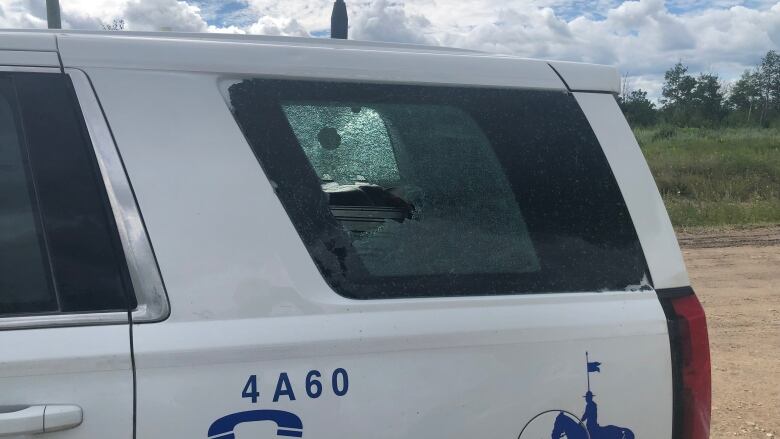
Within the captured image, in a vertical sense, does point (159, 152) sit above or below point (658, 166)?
below

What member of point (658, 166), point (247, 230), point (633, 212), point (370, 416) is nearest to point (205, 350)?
point (247, 230)

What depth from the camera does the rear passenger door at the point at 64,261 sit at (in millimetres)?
1416

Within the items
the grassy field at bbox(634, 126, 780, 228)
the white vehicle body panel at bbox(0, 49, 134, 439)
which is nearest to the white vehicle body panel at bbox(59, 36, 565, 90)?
the white vehicle body panel at bbox(0, 49, 134, 439)

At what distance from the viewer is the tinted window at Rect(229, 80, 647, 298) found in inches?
65.7

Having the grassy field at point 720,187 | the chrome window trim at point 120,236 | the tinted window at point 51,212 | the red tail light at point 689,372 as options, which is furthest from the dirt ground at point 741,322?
the tinted window at point 51,212

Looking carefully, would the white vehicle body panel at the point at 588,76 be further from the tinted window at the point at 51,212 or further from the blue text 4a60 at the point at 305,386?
the tinted window at the point at 51,212

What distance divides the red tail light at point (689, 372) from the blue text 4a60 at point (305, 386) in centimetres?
85

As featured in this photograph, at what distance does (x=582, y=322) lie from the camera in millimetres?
1698

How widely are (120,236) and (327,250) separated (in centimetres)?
47

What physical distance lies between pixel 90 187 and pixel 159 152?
17 cm

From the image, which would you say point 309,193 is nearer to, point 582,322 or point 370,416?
point 370,416

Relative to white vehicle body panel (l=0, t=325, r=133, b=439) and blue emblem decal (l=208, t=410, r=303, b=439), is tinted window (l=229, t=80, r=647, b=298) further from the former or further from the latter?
white vehicle body panel (l=0, t=325, r=133, b=439)

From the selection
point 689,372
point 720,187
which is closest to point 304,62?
point 689,372

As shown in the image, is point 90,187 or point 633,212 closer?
point 90,187
